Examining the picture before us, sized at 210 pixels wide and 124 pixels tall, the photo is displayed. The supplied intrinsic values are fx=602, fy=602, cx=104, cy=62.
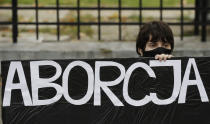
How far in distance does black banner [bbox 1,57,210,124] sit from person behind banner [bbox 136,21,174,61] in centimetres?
20

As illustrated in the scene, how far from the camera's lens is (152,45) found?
4.66m

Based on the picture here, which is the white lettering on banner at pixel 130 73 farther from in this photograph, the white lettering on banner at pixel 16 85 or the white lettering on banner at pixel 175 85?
the white lettering on banner at pixel 16 85

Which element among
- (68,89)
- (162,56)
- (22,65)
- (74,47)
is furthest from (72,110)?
(74,47)

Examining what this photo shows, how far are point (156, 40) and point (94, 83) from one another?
2.12 ft

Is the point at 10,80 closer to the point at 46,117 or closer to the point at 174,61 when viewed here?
the point at 46,117

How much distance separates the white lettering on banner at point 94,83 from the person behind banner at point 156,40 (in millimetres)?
197

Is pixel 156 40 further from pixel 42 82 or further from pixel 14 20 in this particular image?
pixel 14 20

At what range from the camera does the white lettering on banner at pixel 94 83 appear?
14.1ft

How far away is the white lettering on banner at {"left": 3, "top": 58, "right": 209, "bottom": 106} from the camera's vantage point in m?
4.29

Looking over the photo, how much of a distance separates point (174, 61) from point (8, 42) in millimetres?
4583

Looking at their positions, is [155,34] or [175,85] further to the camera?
[155,34]

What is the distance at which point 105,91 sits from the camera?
4379mm

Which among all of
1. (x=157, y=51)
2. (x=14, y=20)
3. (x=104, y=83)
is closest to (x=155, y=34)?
(x=157, y=51)


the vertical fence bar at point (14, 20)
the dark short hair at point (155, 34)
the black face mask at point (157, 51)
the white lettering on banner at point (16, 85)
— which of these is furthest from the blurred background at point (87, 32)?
the white lettering on banner at point (16, 85)
